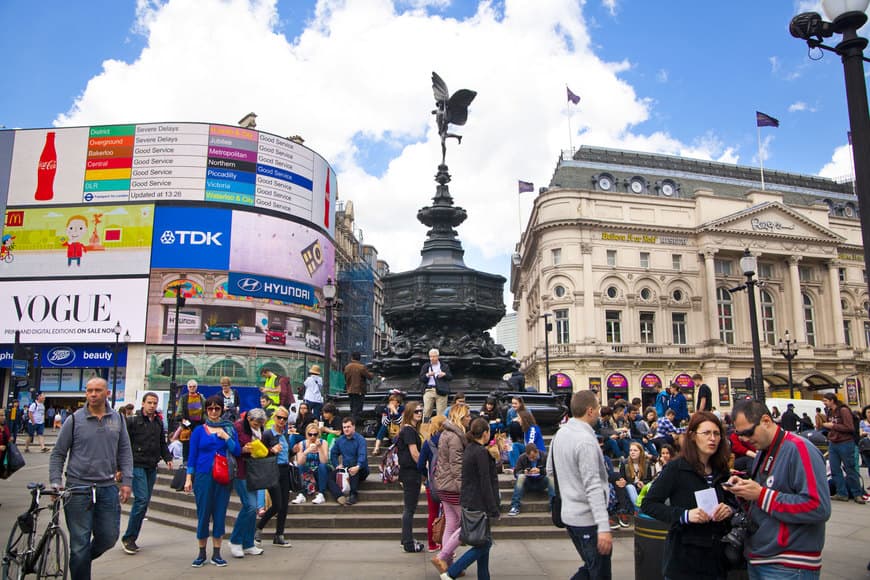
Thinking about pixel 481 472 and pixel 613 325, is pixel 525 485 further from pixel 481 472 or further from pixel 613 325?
pixel 613 325

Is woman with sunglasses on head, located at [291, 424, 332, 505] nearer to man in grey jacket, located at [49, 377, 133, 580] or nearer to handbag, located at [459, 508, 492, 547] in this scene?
man in grey jacket, located at [49, 377, 133, 580]

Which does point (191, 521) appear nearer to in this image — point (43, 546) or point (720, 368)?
point (43, 546)

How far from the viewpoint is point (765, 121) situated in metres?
50.7

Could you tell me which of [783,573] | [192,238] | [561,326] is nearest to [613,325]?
[561,326]

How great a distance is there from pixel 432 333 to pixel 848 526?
8.41 metres

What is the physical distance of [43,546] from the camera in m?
5.56

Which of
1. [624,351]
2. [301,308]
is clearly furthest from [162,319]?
[624,351]

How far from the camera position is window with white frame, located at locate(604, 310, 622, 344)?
5519cm

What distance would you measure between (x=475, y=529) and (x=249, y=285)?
155 ft

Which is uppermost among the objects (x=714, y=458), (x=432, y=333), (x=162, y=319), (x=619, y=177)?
(x=619, y=177)

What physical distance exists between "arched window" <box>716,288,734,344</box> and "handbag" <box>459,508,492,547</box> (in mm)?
56408

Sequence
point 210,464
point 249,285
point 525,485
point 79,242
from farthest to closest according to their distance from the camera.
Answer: point 249,285, point 79,242, point 525,485, point 210,464

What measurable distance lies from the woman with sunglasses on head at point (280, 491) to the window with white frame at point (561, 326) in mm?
47084

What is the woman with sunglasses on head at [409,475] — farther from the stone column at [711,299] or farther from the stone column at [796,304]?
the stone column at [796,304]
